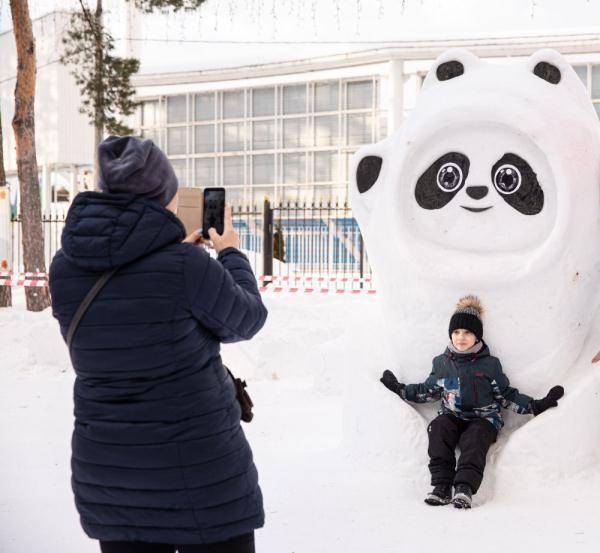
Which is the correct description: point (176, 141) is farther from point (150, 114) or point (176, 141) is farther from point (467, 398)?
point (467, 398)

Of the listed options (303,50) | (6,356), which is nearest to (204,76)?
(303,50)

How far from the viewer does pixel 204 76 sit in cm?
2105

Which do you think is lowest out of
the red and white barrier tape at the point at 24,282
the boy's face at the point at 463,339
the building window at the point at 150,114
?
the red and white barrier tape at the point at 24,282

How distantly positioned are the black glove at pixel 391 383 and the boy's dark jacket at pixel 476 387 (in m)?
0.20

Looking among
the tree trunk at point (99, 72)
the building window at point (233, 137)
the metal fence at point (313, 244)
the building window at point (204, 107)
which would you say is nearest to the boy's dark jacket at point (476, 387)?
the tree trunk at point (99, 72)

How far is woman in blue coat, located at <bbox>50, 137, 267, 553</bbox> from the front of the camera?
1.81 metres

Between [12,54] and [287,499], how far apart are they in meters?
23.9

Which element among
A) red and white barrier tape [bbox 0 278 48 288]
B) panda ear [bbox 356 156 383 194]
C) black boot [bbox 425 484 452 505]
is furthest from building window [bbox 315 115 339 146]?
black boot [bbox 425 484 452 505]

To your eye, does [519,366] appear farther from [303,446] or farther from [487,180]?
[303,446]

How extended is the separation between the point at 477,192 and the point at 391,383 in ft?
3.19

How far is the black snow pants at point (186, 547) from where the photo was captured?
183cm

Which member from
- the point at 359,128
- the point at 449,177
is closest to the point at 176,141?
the point at 359,128

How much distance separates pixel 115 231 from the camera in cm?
182

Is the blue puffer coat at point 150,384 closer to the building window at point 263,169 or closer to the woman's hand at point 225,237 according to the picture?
the woman's hand at point 225,237
